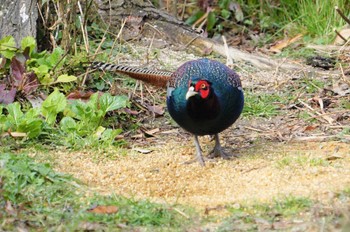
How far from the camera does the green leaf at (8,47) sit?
6566mm

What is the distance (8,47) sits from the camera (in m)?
6.59

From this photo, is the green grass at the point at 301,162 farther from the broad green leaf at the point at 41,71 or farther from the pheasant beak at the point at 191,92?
the broad green leaf at the point at 41,71

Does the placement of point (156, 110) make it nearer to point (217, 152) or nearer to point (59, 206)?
point (217, 152)

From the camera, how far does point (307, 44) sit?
8828 millimetres

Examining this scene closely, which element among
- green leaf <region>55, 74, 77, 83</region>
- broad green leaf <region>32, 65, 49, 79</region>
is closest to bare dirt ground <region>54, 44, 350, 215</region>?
green leaf <region>55, 74, 77, 83</region>

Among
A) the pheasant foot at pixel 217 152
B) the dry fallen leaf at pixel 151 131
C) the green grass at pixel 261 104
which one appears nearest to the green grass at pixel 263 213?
the pheasant foot at pixel 217 152

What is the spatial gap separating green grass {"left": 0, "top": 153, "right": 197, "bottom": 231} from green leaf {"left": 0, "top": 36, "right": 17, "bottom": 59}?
1.69m

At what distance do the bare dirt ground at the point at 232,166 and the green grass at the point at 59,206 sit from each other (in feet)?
0.71

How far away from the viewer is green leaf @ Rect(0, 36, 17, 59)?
6566 millimetres

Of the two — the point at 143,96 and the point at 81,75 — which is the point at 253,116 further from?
the point at 81,75

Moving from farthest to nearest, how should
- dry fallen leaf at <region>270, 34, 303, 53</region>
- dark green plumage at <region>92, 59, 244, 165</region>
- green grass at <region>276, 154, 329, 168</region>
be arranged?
dry fallen leaf at <region>270, 34, 303, 53</region> → dark green plumage at <region>92, 59, 244, 165</region> → green grass at <region>276, 154, 329, 168</region>

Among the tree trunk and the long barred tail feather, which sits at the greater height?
the tree trunk

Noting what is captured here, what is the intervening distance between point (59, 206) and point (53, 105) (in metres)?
1.60

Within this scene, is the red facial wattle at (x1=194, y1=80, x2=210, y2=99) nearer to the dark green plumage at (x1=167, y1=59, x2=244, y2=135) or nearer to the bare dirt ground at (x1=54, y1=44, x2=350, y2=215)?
the dark green plumage at (x1=167, y1=59, x2=244, y2=135)
